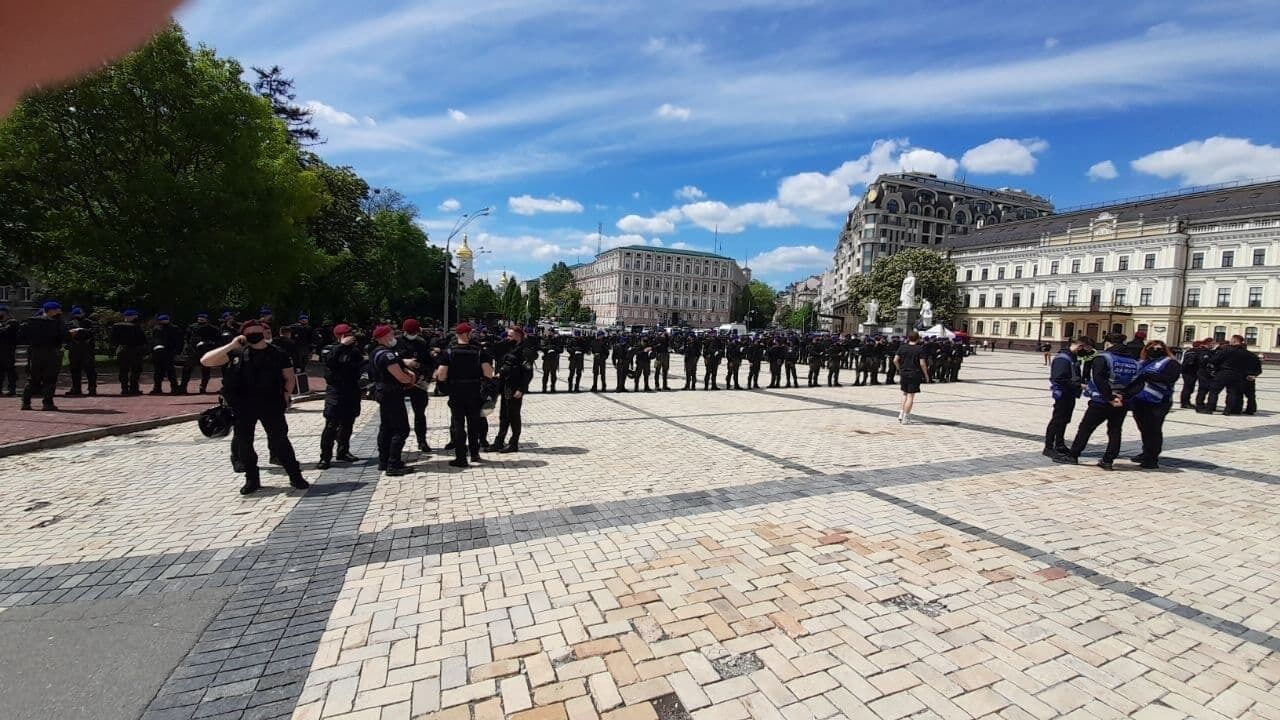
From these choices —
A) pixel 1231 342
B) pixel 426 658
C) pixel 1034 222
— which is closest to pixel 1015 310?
pixel 1034 222

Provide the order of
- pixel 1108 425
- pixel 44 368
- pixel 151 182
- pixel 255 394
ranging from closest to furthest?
pixel 255 394
pixel 1108 425
pixel 44 368
pixel 151 182

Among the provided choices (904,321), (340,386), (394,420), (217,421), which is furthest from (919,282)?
(217,421)

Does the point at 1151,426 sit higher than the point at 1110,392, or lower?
lower

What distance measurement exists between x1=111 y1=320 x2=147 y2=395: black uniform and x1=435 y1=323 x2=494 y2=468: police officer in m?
9.15

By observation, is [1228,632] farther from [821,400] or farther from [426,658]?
[821,400]

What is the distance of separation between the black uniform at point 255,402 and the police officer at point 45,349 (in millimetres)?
7197

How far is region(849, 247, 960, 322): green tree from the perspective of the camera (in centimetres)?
6538

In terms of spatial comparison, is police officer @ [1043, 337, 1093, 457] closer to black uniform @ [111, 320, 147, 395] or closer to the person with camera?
the person with camera

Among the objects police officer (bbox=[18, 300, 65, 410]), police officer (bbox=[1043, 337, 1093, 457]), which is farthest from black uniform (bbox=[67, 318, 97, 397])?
police officer (bbox=[1043, 337, 1093, 457])

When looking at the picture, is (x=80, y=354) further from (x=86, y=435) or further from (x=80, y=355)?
(x=86, y=435)

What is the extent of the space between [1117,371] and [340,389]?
34.5ft

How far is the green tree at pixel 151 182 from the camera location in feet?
51.9

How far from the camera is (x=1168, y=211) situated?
63625 millimetres

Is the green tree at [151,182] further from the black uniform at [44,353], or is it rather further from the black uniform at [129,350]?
the black uniform at [44,353]
